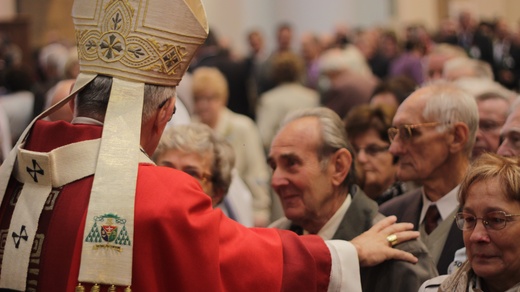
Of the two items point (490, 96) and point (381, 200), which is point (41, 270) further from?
point (490, 96)

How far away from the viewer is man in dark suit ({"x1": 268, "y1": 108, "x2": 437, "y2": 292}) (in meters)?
4.95

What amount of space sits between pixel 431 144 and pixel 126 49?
1.94m

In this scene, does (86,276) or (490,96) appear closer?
(86,276)

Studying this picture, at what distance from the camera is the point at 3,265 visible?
3.89 meters

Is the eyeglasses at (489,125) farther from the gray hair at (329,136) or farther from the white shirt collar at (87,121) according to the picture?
the white shirt collar at (87,121)

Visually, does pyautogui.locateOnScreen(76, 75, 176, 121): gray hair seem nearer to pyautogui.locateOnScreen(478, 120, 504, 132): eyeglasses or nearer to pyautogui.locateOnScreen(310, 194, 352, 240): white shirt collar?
pyautogui.locateOnScreen(310, 194, 352, 240): white shirt collar

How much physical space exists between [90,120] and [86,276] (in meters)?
0.60

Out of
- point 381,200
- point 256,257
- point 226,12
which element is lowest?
point 226,12

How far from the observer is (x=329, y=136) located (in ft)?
16.8

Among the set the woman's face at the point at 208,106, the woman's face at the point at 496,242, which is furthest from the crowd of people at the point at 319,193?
the woman's face at the point at 208,106

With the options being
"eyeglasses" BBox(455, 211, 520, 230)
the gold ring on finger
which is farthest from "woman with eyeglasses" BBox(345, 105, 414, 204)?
"eyeglasses" BBox(455, 211, 520, 230)

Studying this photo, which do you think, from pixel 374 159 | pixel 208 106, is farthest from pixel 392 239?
pixel 208 106

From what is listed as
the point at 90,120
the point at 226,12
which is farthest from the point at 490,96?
the point at 226,12

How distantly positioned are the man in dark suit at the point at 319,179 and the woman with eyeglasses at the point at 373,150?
53.2 inches
